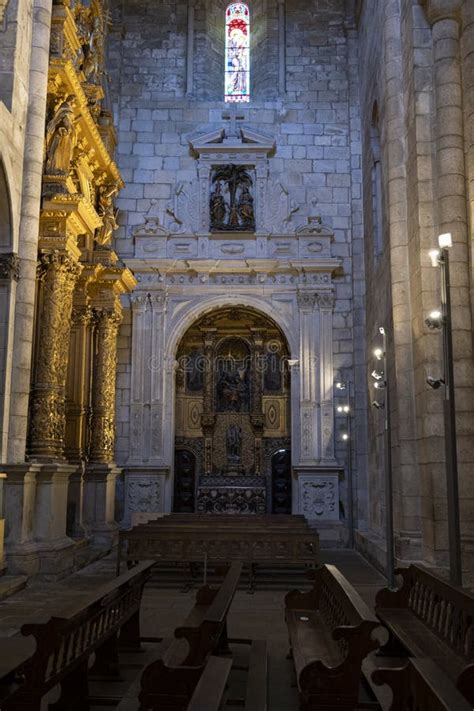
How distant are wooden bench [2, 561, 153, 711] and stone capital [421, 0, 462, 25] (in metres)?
9.35

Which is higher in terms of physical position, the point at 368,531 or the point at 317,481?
the point at 317,481

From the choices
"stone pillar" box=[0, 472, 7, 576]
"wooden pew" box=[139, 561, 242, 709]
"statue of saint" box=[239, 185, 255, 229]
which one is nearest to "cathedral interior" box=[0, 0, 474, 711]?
"wooden pew" box=[139, 561, 242, 709]

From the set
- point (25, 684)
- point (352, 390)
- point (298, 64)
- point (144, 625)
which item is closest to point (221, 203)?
point (298, 64)

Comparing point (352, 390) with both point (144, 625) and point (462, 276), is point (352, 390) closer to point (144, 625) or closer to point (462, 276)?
point (462, 276)

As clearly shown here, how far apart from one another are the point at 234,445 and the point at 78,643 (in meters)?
15.8

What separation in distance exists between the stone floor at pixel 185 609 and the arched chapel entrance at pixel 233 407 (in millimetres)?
7583

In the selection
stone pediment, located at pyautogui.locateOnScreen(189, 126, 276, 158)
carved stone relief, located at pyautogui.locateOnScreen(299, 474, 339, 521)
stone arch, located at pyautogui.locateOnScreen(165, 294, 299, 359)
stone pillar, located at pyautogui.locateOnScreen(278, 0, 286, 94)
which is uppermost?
stone pillar, located at pyautogui.locateOnScreen(278, 0, 286, 94)

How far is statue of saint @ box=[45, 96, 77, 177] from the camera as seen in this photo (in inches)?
508

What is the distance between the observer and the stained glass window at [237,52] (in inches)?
826

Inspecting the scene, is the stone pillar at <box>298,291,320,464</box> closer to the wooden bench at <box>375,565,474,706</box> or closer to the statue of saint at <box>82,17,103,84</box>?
the statue of saint at <box>82,17,103,84</box>

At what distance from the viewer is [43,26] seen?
11945mm

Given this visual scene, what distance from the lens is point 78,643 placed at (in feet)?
16.9

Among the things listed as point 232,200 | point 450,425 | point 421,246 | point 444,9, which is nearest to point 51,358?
point 421,246

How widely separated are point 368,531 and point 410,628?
1088cm
